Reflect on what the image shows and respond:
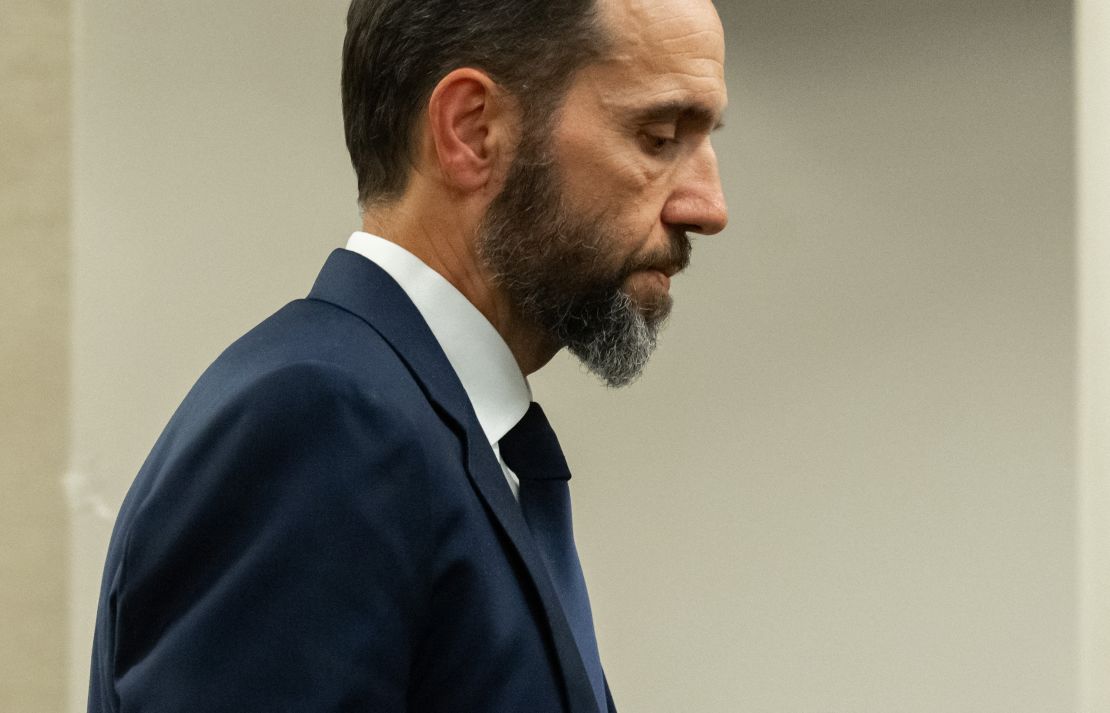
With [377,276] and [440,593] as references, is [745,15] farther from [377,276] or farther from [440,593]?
[440,593]

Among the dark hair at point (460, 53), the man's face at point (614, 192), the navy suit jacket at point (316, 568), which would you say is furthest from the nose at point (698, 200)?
the navy suit jacket at point (316, 568)

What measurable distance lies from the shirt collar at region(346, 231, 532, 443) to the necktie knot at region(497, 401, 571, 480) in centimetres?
1

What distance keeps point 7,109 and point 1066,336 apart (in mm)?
1801

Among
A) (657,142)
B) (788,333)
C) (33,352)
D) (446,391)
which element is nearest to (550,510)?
(446,391)

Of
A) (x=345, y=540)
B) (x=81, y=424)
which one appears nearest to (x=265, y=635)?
(x=345, y=540)

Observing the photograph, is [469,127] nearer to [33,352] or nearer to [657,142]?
[657,142]

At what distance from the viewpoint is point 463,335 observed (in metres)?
0.94

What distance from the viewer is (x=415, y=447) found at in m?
0.78

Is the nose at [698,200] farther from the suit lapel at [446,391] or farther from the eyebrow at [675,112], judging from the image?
the suit lapel at [446,391]

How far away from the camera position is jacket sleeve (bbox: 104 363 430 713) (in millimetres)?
711

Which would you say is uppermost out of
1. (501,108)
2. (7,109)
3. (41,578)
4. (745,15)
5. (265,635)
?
(745,15)

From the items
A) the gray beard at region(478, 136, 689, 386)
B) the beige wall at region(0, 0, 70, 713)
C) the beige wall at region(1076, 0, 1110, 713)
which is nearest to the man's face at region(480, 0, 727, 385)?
the gray beard at region(478, 136, 689, 386)

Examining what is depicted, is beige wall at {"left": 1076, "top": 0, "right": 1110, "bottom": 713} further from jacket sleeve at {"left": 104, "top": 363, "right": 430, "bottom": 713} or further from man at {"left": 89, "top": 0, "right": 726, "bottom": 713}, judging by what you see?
jacket sleeve at {"left": 104, "top": 363, "right": 430, "bottom": 713}

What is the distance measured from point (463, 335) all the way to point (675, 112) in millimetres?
217
